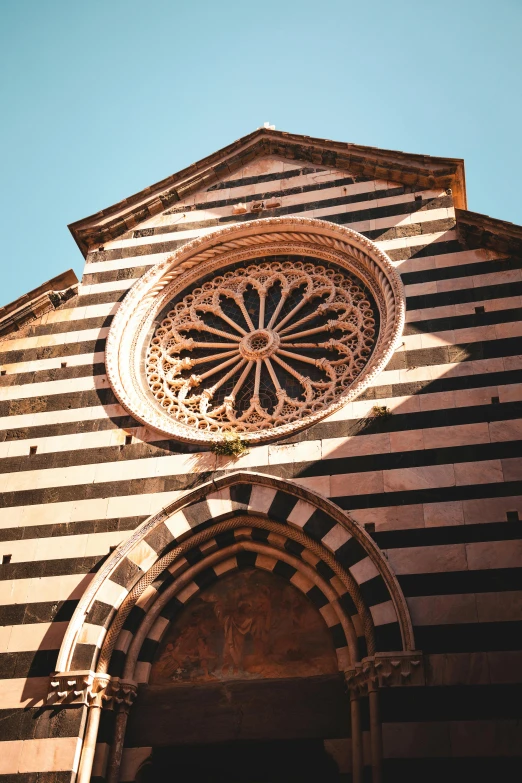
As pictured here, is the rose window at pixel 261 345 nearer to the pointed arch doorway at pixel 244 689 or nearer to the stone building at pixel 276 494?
the stone building at pixel 276 494

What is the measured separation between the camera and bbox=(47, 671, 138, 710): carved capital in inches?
387

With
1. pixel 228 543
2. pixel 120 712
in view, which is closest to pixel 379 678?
pixel 228 543

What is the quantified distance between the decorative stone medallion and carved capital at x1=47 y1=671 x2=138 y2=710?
3.32 meters

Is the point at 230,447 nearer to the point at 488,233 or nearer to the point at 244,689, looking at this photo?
the point at 244,689

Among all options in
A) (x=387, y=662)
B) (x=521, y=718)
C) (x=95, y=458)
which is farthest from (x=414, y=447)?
(x=95, y=458)

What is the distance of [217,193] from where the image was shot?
1494cm

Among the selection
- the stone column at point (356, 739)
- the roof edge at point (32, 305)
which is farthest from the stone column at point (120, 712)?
the roof edge at point (32, 305)

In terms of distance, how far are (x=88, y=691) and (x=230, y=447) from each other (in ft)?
11.3

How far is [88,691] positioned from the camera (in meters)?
9.82

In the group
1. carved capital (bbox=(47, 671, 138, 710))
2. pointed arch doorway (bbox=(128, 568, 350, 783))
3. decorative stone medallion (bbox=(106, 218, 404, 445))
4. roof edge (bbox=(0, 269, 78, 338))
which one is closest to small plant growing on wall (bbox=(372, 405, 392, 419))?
decorative stone medallion (bbox=(106, 218, 404, 445))

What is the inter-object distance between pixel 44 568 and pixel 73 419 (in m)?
2.32

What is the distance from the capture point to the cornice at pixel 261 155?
13758mm

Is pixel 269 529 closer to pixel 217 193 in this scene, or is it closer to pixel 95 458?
pixel 95 458

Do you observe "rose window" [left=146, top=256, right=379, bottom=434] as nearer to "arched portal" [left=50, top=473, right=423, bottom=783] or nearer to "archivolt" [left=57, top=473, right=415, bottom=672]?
"archivolt" [left=57, top=473, right=415, bottom=672]
